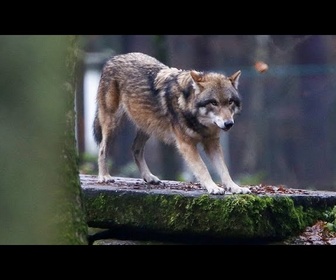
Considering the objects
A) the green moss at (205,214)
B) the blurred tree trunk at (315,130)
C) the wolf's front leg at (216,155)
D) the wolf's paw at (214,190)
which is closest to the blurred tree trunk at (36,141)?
the green moss at (205,214)

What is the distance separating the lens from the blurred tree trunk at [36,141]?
678cm

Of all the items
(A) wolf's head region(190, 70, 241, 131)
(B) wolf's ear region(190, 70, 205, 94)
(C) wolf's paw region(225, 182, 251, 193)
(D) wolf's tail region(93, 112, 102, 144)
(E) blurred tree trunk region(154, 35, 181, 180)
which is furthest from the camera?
(E) blurred tree trunk region(154, 35, 181, 180)

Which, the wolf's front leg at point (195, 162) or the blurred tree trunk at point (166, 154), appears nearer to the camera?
the wolf's front leg at point (195, 162)

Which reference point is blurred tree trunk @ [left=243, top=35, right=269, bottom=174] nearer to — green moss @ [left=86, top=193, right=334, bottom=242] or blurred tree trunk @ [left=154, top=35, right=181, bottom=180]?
blurred tree trunk @ [left=154, top=35, right=181, bottom=180]

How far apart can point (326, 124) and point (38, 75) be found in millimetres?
10093

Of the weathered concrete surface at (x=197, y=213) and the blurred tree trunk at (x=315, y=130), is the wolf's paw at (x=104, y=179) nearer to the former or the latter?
the weathered concrete surface at (x=197, y=213)

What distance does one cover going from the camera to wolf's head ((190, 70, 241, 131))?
30.3 ft

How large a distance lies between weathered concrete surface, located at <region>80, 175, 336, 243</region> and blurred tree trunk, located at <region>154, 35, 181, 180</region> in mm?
Result: 5504

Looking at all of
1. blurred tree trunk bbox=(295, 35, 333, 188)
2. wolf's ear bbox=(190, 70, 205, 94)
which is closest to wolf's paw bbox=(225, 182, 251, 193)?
wolf's ear bbox=(190, 70, 205, 94)

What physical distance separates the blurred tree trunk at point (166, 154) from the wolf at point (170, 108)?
4252 mm
